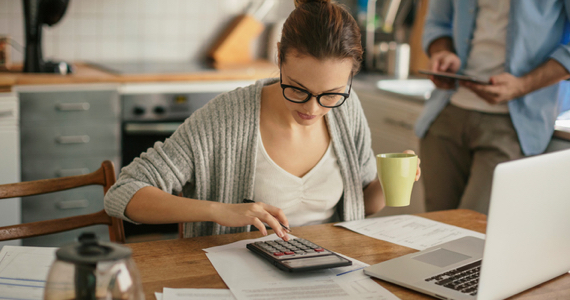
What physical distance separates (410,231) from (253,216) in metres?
0.42

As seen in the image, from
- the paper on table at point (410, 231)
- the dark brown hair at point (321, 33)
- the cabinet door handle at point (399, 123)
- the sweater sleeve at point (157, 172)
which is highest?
the dark brown hair at point (321, 33)

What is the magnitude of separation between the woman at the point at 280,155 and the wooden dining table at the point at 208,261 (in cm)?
7

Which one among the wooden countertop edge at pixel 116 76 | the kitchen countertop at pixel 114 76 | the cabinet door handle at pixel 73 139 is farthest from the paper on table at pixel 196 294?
the cabinet door handle at pixel 73 139

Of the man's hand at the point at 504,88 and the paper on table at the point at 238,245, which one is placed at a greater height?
the man's hand at the point at 504,88

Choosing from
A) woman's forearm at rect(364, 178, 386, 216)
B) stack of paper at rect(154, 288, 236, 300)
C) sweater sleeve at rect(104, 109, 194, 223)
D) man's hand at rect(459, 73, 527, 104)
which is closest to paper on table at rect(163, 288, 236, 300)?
stack of paper at rect(154, 288, 236, 300)

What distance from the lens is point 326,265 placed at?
0.95 meters

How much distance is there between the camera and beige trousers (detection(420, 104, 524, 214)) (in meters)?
1.73

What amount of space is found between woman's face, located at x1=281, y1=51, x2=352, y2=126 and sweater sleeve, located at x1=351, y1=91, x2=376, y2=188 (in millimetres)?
305

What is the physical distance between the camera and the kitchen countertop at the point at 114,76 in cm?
243

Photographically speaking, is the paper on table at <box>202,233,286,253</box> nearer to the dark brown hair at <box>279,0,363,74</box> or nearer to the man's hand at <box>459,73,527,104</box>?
the dark brown hair at <box>279,0,363,74</box>

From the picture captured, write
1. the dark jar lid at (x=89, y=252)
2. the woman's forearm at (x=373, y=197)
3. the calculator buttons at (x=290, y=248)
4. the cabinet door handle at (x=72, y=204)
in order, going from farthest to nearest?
the cabinet door handle at (x=72, y=204)
the woman's forearm at (x=373, y=197)
the calculator buttons at (x=290, y=248)
the dark jar lid at (x=89, y=252)

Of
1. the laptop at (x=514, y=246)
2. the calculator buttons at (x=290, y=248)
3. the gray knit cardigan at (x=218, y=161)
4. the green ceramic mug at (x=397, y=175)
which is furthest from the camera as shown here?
the gray knit cardigan at (x=218, y=161)

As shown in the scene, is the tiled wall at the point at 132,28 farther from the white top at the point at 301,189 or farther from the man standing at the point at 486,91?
the white top at the point at 301,189

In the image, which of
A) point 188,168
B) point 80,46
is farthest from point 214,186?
point 80,46
